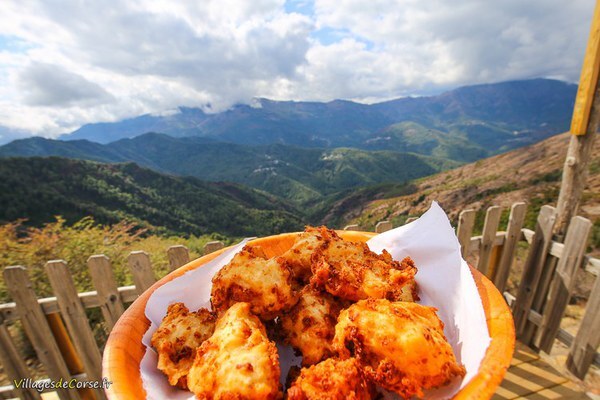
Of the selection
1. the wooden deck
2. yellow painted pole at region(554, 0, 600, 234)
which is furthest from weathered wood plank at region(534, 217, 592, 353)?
yellow painted pole at region(554, 0, 600, 234)

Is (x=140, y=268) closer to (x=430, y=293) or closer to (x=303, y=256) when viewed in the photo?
(x=303, y=256)

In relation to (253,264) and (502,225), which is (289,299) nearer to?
(253,264)

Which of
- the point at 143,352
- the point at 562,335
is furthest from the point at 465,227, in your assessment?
the point at 143,352

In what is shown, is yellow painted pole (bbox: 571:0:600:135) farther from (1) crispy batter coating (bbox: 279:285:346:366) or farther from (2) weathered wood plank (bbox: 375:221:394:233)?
(1) crispy batter coating (bbox: 279:285:346:366)

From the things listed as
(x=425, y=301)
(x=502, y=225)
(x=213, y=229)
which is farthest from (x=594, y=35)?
(x=213, y=229)

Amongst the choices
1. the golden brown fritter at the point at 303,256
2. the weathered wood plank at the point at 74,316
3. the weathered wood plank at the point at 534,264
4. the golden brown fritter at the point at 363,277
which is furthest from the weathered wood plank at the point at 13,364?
the weathered wood plank at the point at 534,264

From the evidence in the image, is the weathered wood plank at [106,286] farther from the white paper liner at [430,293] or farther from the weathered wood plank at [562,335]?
the weathered wood plank at [562,335]
